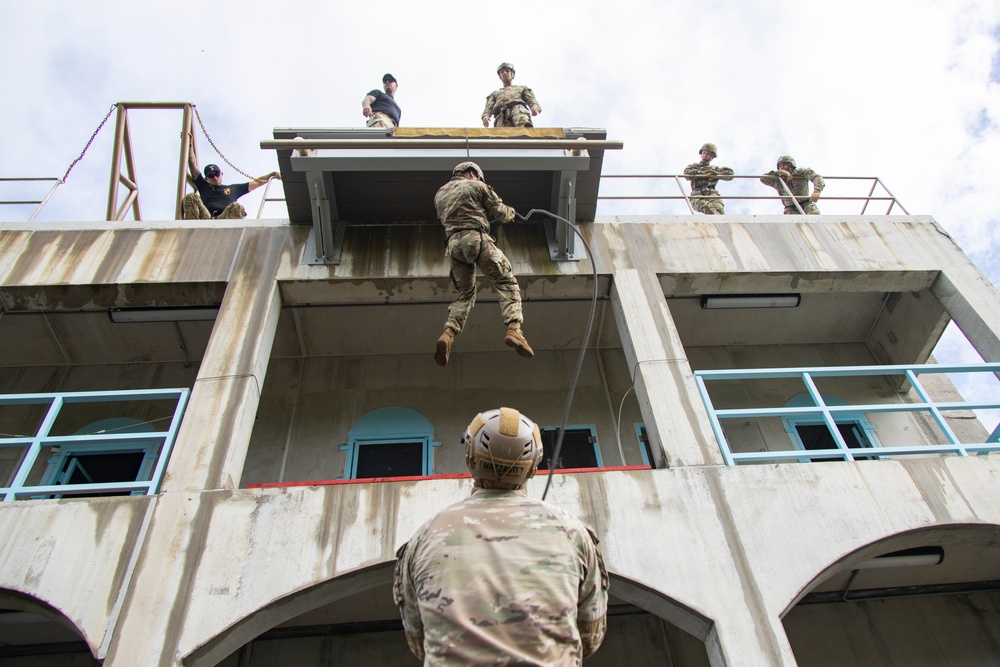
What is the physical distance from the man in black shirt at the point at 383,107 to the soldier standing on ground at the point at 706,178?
4.52 meters

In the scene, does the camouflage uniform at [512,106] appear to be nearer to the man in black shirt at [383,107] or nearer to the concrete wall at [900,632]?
the man in black shirt at [383,107]

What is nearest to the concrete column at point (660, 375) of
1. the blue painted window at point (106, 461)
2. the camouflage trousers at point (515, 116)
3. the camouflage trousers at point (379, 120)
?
the camouflage trousers at point (515, 116)

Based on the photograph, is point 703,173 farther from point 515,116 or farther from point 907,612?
point 907,612

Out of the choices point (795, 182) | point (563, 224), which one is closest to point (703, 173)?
point (795, 182)

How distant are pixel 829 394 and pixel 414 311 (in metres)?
5.86

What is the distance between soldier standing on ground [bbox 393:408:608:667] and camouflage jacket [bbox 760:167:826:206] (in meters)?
8.24

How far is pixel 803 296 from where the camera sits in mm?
8680

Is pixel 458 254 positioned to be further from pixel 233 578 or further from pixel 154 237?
pixel 154 237

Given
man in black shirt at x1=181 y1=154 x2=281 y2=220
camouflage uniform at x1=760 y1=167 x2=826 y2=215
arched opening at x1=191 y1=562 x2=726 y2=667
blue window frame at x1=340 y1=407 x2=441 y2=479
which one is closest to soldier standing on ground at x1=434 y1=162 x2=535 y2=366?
blue window frame at x1=340 y1=407 x2=441 y2=479

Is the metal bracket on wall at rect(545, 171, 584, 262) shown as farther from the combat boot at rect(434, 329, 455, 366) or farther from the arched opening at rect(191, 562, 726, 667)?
the arched opening at rect(191, 562, 726, 667)

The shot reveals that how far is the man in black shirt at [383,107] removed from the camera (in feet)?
31.0

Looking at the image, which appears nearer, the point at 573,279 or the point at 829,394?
the point at 573,279

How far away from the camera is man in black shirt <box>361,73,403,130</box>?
9455mm

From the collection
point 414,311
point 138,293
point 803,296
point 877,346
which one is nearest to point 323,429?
point 414,311
